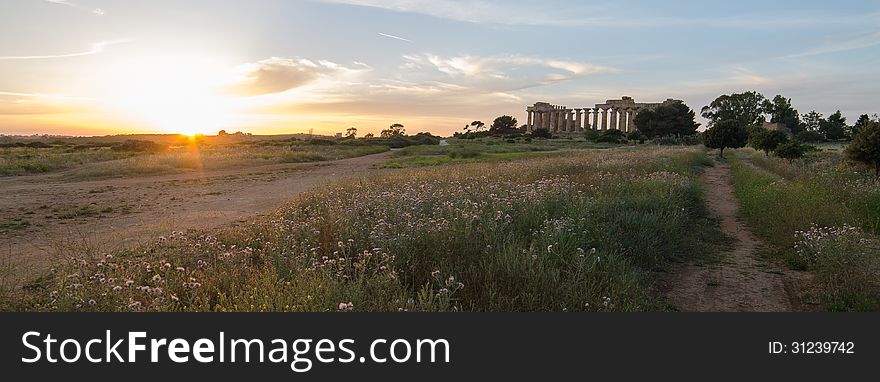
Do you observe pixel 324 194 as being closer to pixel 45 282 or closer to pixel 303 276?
pixel 45 282

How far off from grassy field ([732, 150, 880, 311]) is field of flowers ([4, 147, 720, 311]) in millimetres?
1392

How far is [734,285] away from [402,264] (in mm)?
4173

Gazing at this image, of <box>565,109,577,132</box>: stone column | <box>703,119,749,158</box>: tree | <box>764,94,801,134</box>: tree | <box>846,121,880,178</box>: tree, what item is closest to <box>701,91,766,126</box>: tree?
<box>764,94,801,134</box>: tree

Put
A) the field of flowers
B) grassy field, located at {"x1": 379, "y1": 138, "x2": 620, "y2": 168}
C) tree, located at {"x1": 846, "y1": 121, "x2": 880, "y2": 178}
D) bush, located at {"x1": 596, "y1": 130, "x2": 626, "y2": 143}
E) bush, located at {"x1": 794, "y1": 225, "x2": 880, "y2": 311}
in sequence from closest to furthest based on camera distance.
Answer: the field of flowers → bush, located at {"x1": 794, "y1": 225, "x2": 880, "y2": 311} → tree, located at {"x1": 846, "y1": 121, "x2": 880, "y2": 178} → grassy field, located at {"x1": 379, "y1": 138, "x2": 620, "y2": 168} → bush, located at {"x1": 596, "y1": 130, "x2": 626, "y2": 143}

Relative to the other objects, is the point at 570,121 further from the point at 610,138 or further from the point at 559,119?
the point at 610,138

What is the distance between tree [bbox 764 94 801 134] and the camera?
111m

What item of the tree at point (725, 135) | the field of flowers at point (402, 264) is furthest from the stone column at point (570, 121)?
the field of flowers at point (402, 264)

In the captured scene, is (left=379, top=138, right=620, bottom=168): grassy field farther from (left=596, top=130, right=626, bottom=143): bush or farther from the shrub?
the shrub

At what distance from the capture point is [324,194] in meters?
12.0

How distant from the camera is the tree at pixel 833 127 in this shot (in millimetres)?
99500

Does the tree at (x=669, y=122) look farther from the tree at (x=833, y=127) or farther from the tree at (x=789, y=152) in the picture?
the tree at (x=789, y=152)

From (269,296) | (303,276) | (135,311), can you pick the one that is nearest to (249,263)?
(303,276)

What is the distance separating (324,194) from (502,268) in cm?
736

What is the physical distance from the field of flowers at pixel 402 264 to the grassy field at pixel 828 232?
139 centimetres
